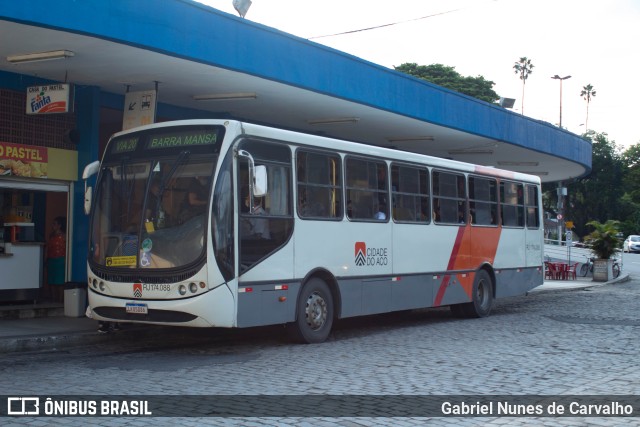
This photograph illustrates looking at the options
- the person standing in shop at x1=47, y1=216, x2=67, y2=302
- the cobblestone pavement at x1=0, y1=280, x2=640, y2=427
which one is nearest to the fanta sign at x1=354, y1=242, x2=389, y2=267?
the cobblestone pavement at x1=0, y1=280, x2=640, y2=427

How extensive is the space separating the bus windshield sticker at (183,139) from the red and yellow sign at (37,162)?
3902 millimetres

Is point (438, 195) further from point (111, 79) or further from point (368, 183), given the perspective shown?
point (111, 79)

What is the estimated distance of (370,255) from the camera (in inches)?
531

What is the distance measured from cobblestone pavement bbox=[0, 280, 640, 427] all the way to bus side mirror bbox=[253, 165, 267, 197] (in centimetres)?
220

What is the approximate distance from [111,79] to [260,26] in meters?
2.90

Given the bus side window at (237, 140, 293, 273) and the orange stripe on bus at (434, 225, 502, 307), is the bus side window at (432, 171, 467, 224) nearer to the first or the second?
the orange stripe on bus at (434, 225, 502, 307)

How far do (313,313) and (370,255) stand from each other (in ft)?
6.05

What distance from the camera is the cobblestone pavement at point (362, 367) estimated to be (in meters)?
7.96

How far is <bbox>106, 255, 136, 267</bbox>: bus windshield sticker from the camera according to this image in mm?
10914

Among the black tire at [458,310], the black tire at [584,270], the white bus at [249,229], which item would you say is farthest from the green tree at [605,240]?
the white bus at [249,229]

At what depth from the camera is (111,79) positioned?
14.6 m

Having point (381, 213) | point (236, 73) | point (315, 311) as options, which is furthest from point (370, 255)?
point (236, 73)

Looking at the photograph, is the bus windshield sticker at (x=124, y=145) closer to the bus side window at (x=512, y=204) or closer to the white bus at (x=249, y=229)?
the white bus at (x=249, y=229)

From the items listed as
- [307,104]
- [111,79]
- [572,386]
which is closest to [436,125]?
[307,104]
